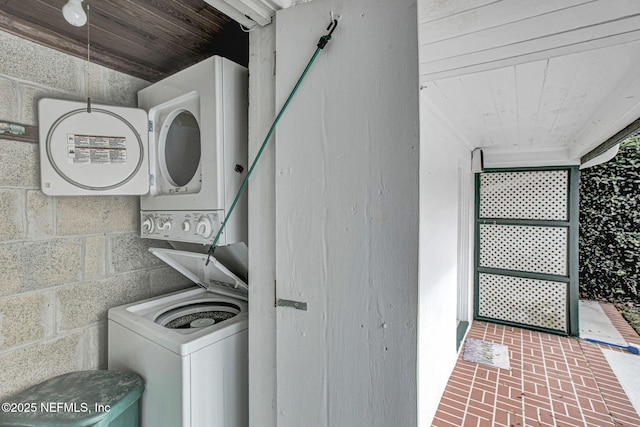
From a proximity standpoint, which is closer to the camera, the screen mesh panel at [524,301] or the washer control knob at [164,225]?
the washer control knob at [164,225]

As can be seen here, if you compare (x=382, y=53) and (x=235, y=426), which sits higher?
(x=382, y=53)

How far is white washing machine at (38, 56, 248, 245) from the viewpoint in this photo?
1400mm

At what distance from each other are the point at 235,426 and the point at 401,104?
1678mm

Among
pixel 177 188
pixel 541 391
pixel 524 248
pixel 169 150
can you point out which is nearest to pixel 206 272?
pixel 177 188

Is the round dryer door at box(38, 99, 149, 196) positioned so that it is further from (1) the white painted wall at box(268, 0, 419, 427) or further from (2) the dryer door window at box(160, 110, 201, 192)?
(1) the white painted wall at box(268, 0, 419, 427)

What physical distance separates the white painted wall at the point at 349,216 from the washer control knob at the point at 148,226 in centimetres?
94

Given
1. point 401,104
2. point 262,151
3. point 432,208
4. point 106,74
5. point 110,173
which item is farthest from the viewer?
point 432,208

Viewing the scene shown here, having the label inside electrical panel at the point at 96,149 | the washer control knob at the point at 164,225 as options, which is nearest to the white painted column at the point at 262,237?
the washer control knob at the point at 164,225

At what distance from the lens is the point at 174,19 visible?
4.75 ft

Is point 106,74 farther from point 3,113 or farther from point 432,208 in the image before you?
point 432,208

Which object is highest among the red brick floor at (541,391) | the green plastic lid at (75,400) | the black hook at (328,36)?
the black hook at (328,36)

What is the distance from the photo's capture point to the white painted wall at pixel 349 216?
95 centimetres

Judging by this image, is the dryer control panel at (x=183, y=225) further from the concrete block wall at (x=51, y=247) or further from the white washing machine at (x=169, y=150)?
the concrete block wall at (x=51, y=247)

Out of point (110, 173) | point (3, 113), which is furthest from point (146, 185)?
point (3, 113)
